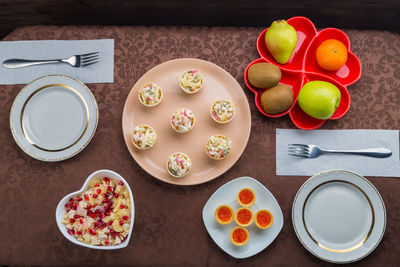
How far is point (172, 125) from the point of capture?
1.21 metres

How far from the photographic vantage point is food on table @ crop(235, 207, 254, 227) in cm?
116

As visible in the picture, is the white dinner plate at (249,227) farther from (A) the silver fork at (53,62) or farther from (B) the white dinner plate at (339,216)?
(A) the silver fork at (53,62)

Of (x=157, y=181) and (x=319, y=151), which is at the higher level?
(x=319, y=151)

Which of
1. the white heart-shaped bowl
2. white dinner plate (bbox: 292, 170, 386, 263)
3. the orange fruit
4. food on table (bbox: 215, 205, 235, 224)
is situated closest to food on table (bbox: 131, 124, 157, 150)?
the white heart-shaped bowl

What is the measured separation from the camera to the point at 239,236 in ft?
3.79

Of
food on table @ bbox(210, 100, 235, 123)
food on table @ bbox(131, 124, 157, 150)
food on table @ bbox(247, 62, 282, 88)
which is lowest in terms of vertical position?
food on table @ bbox(131, 124, 157, 150)

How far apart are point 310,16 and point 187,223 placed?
3.23 feet

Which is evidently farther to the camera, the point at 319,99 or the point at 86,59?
the point at 86,59

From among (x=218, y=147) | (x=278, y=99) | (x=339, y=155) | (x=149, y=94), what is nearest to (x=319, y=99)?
(x=278, y=99)

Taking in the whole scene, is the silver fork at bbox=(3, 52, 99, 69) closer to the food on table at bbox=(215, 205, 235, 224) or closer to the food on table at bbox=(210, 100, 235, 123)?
the food on table at bbox=(210, 100, 235, 123)

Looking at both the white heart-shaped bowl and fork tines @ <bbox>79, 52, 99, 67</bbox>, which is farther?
fork tines @ <bbox>79, 52, 99, 67</bbox>

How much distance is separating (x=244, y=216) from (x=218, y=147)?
0.27 metres

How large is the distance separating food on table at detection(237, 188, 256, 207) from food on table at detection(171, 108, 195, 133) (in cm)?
31

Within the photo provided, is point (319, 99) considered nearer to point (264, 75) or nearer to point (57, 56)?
point (264, 75)
